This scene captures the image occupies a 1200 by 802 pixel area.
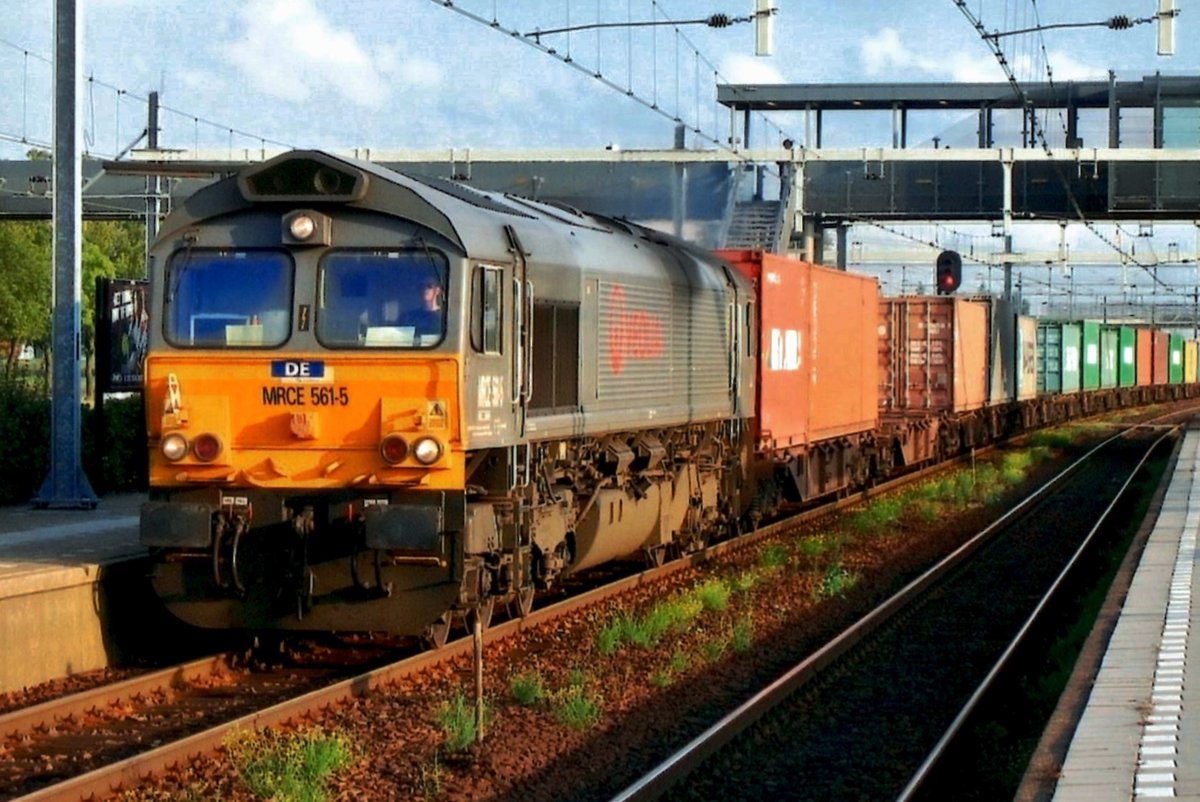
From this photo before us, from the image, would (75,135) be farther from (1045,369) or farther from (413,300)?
(1045,369)

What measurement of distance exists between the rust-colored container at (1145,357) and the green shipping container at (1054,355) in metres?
17.4

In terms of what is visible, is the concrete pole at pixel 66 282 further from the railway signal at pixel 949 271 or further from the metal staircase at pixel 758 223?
the metal staircase at pixel 758 223

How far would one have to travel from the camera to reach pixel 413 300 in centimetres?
1229

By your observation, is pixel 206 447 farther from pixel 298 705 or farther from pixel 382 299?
pixel 298 705

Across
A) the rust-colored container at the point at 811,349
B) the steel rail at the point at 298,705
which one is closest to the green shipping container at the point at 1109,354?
the rust-colored container at the point at 811,349

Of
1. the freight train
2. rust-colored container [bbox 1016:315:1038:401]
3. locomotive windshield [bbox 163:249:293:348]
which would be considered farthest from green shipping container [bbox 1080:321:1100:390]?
locomotive windshield [bbox 163:249:293:348]

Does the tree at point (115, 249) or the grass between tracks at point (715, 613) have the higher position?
the tree at point (115, 249)

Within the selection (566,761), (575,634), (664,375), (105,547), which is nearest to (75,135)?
(105,547)

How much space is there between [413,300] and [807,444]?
40.4ft

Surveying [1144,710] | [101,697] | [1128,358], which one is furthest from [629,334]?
[1128,358]

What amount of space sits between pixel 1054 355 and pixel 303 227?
4237 centimetres

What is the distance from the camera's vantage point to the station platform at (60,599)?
39.4ft

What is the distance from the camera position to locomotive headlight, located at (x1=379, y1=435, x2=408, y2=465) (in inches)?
473

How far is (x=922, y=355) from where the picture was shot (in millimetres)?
34344
